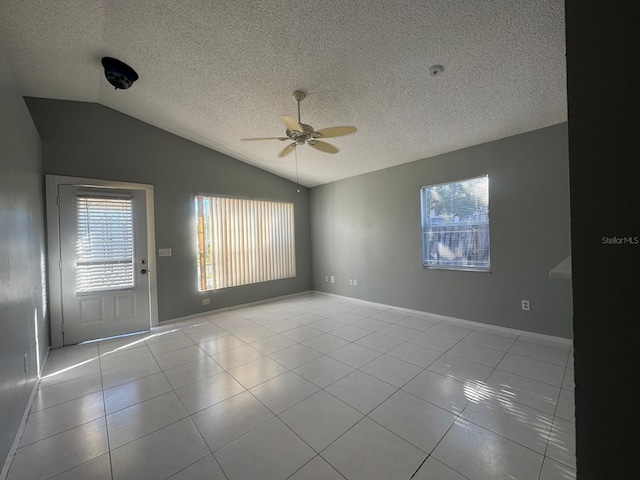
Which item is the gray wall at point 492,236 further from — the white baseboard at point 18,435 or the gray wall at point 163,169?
the white baseboard at point 18,435

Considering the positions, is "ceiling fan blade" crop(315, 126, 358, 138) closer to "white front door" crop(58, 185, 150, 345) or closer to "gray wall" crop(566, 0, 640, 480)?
"gray wall" crop(566, 0, 640, 480)

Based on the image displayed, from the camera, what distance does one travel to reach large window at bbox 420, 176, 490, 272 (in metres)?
3.55

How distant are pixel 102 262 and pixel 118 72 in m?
2.41

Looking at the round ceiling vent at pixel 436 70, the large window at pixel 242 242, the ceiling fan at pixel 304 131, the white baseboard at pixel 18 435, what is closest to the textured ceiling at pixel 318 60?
the round ceiling vent at pixel 436 70

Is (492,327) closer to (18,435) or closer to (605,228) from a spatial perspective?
(605,228)

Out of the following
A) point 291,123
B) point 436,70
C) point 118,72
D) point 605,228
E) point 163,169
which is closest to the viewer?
point 605,228

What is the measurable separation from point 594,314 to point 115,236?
15.4 ft

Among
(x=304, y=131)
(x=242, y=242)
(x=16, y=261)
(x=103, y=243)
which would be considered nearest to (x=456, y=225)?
(x=304, y=131)

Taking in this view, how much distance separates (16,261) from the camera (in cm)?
198

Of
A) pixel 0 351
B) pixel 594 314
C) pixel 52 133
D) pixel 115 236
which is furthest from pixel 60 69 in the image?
pixel 594 314

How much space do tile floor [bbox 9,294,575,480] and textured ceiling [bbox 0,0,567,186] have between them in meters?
2.68

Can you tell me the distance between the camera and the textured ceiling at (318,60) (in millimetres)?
1893

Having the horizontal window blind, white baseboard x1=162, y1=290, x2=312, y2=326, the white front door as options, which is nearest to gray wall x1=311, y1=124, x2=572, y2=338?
white baseboard x1=162, y1=290, x2=312, y2=326

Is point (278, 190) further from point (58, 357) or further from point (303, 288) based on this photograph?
point (58, 357)
